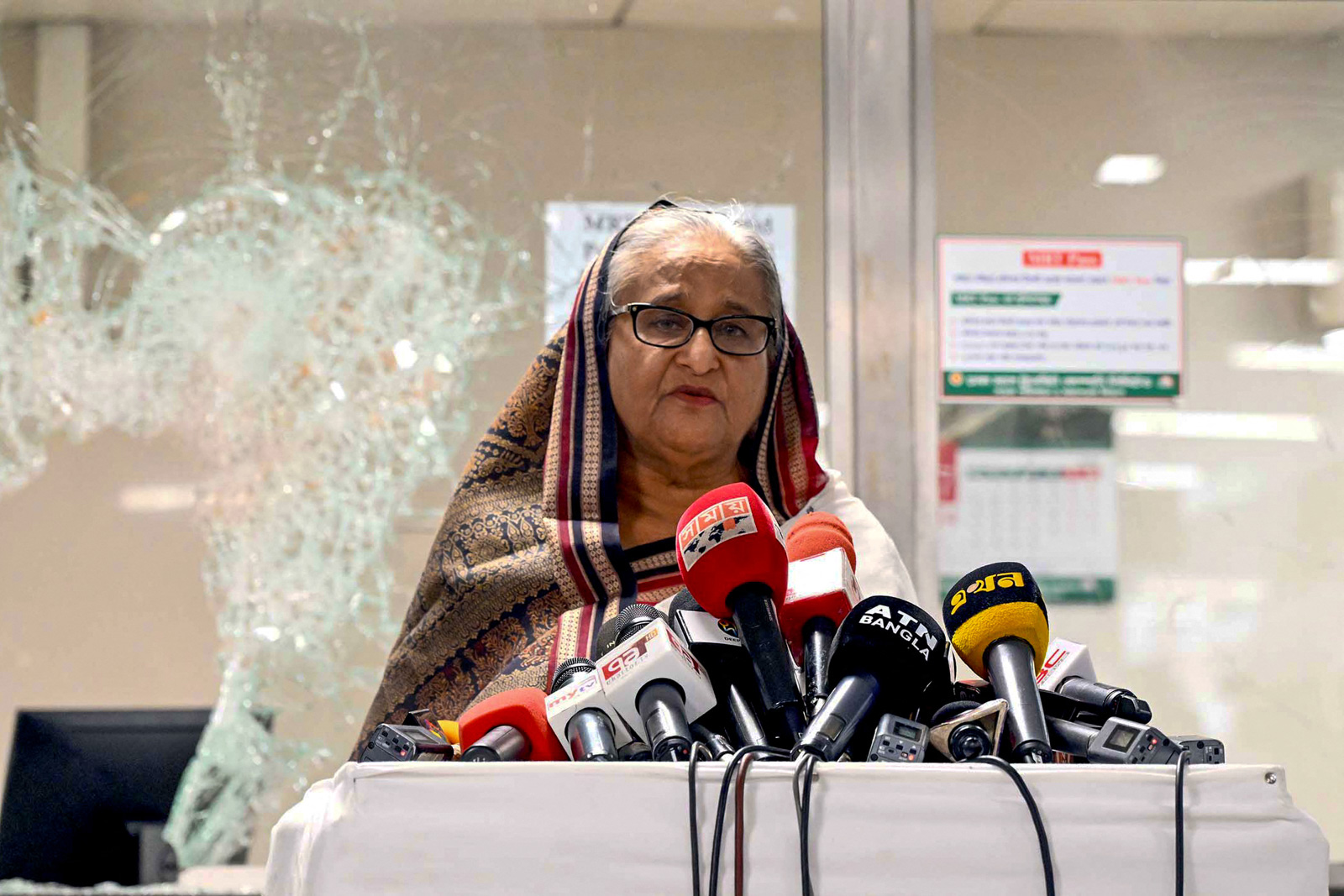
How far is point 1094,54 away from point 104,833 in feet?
9.86

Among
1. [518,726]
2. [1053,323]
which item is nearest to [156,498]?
[1053,323]

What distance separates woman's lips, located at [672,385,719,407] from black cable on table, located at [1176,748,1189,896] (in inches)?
40.8

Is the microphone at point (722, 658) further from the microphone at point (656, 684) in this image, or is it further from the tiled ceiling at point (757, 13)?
the tiled ceiling at point (757, 13)

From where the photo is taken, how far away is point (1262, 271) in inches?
131

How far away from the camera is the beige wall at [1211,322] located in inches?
128

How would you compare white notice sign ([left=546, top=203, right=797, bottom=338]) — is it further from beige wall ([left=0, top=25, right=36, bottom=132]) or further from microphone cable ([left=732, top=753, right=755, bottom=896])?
microphone cable ([left=732, top=753, right=755, bottom=896])

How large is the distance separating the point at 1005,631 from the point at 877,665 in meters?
0.12

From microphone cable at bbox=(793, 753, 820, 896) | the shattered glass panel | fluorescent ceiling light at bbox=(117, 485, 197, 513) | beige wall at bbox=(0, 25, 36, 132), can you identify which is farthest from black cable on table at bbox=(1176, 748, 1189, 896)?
beige wall at bbox=(0, 25, 36, 132)

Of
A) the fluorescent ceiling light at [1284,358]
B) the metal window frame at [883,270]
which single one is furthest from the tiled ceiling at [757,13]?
the fluorescent ceiling light at [1284,358]

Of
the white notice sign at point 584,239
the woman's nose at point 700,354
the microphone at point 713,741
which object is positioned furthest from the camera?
the white notice sign at point 584,239

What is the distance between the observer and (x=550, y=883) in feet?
2.77

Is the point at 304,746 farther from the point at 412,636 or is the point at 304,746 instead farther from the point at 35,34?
the point at 35,34

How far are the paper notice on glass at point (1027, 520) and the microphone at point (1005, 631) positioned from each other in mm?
2251

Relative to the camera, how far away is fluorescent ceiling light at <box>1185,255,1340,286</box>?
3.33m
